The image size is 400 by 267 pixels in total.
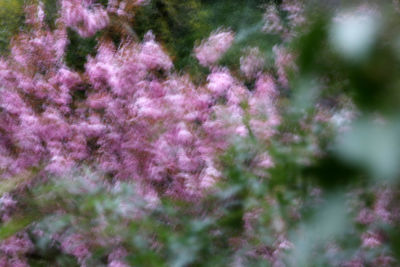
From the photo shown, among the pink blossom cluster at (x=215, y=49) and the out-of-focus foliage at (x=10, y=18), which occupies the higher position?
the pink blossom cluster at (x=215, y=49)

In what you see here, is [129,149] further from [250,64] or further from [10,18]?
[10,18]

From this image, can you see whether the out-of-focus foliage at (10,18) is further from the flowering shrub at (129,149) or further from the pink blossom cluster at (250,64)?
the pink blossom cluster at (250,64)

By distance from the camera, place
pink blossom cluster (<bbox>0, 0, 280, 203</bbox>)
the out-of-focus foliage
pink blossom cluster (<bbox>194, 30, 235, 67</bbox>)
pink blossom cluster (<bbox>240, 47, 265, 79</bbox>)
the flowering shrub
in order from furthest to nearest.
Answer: the out-of-focus foliage, pink blossom cluster (<bbox>194, 30, 235, 67</bbox>), pink blossom cluster (<bbox>240, 47, 265, 79</bbox>), pink blossom cluster (<bbox>0, 0, 280, 203</bbox>), the flowering shrub

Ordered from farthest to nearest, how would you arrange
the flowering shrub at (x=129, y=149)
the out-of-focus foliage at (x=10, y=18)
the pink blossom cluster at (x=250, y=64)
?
the out-of-focus foliage at (x=10, y=18), the pink blossom cluster at (x=250, y=64), the flowering shrub at (x=129, y=149)

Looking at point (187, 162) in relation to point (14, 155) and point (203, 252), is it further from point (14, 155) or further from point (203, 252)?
point (203, 252)

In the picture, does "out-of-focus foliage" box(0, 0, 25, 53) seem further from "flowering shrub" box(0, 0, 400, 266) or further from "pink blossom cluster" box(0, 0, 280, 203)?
"pink blossom cluster" box(0, 0, 280, 203)

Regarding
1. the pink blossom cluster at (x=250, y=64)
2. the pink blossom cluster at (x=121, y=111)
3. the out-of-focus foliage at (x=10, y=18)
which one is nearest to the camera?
the pink blossom cluster at (x=121, y=111)

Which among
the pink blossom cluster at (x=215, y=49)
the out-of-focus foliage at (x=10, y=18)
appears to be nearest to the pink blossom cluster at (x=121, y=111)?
Result: the pink blossom cluster at (x=215, y=49)

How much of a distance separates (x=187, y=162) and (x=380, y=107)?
2.44 meters

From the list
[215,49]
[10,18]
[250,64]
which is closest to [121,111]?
[215,49]

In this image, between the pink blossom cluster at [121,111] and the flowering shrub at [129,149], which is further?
the pink blossom cluster at [121,111]

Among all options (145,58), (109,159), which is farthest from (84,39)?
(109,159)

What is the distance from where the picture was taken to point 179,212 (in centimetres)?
167

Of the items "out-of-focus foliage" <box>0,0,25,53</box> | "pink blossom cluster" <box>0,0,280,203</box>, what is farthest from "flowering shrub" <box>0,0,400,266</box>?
"out-of-focus foliage" <box>0,0,25,53</box>
